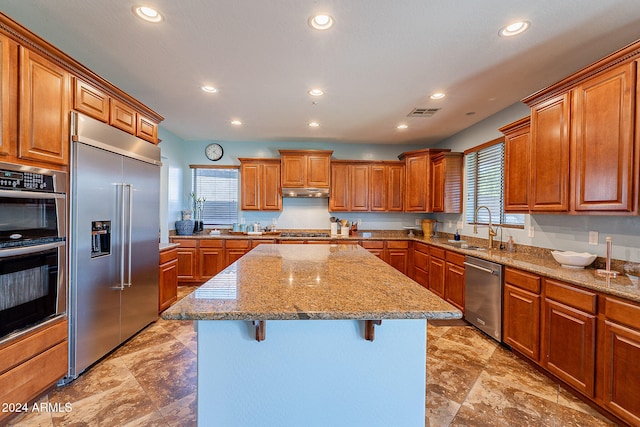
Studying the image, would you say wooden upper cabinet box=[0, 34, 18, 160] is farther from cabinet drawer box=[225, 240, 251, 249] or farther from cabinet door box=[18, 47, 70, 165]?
cabinet drawer box=[225, 240, 251, 249]

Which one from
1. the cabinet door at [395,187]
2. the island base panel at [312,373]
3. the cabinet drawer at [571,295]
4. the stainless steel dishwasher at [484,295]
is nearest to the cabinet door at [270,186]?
the cabinet door at [395,187]

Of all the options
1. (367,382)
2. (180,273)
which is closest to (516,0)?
(367,382)

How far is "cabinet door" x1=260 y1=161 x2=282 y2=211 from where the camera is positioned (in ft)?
16.6

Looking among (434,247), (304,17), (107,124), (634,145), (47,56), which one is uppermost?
(304,17)

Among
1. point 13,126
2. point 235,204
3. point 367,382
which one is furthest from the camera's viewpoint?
point 235,204

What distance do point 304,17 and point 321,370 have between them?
2.19 m

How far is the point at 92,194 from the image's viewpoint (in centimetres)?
221

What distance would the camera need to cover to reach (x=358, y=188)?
5.18 metres

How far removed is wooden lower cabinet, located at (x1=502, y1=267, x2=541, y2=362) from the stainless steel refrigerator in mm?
3662

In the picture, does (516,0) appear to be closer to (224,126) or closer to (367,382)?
(367,382)

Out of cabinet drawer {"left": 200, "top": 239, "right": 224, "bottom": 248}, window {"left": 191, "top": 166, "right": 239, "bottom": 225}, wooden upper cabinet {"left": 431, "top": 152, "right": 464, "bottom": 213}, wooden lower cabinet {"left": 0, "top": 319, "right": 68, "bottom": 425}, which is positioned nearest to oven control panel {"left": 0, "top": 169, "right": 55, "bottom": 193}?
wooden lower cabinet {"left": 0, "top": 319, "right": 68, "bottom": 425}

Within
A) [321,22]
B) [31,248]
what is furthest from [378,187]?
[31,248]

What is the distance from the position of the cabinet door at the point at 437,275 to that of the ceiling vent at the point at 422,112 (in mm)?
2028

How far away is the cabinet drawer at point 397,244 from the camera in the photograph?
4.80m
